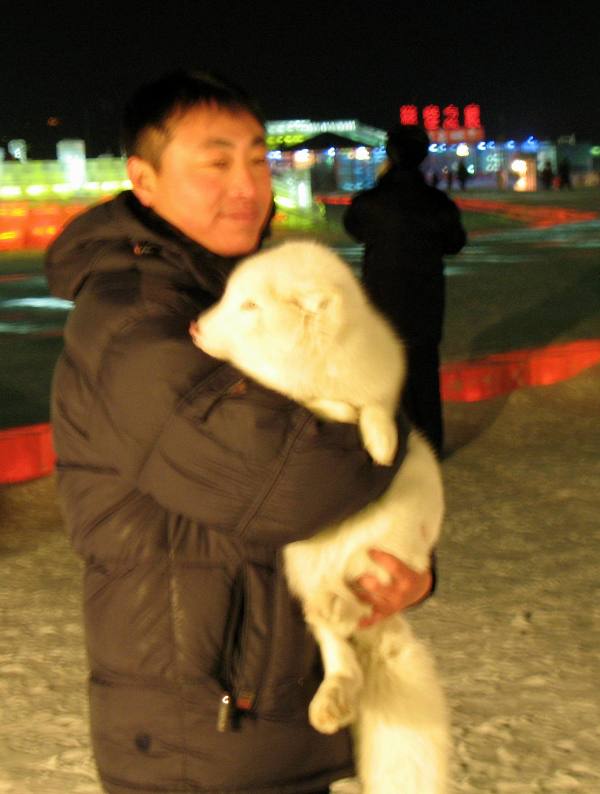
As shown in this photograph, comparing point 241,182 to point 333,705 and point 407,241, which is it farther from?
point 407,241

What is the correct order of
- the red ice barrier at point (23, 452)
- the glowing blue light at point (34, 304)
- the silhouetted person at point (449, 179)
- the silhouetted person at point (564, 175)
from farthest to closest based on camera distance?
1. the silhouetted person at point (449, 179)
2. the silhouetted person at point (564, 175)
3. the glowing blue light at point (34, 304)
4. the red ice barrier at point (23, 452)

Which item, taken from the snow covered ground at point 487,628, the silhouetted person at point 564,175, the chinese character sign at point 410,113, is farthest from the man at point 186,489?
the chinese character sign at point 410,113

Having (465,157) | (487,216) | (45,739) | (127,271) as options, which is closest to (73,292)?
(127,271)

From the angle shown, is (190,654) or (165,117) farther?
(165,117)

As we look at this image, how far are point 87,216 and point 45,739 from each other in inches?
95.2

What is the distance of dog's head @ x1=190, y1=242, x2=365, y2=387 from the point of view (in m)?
1.85

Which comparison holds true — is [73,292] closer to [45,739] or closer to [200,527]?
[200,527]

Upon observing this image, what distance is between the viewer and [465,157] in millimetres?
87625

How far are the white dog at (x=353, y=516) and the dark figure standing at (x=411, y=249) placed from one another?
5.12 m

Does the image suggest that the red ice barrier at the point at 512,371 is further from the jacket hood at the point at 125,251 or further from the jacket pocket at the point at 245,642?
the jacket pocket at the point at 245,642

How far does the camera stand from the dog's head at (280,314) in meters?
1.85

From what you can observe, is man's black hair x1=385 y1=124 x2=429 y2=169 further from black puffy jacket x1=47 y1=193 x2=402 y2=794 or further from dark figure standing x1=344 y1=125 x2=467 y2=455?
black puffy jacket x1=47 y1=193 x2=402 y2=794

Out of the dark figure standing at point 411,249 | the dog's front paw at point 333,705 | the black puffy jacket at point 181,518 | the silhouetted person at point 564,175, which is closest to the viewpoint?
the black puffy jacket at point 181,518

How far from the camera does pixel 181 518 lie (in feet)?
5.80
